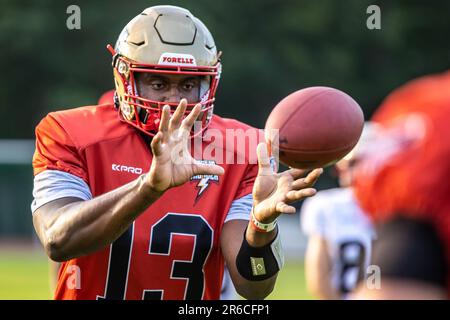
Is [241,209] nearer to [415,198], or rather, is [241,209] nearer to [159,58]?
[159,58]

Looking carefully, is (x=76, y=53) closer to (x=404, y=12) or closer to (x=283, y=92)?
(x=283, y=92)

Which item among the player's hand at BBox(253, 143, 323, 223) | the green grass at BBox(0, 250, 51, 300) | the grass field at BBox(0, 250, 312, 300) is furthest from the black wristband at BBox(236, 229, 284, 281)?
the green grass at BBox(0, 250, 51, 300)

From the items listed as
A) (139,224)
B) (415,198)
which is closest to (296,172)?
(139,224)

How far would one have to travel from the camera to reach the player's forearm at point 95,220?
9.70ft

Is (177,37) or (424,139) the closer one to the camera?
(424,139)

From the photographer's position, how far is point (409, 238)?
175cm

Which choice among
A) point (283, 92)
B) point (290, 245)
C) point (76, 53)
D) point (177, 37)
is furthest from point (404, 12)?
point (177, 37)

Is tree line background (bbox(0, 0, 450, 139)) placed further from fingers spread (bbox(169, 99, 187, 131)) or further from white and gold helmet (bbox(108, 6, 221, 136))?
fingers spread (bbox(169, 99, 187, 131))

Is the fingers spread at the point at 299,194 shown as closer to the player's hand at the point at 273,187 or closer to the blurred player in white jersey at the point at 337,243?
the player's hand at the point at 273,187

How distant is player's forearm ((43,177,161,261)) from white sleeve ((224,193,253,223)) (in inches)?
21.3

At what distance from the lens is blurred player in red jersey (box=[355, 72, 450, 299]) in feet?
5.72

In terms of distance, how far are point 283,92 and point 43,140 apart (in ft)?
45.6

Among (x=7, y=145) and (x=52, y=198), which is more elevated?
(x=52, y=198)
